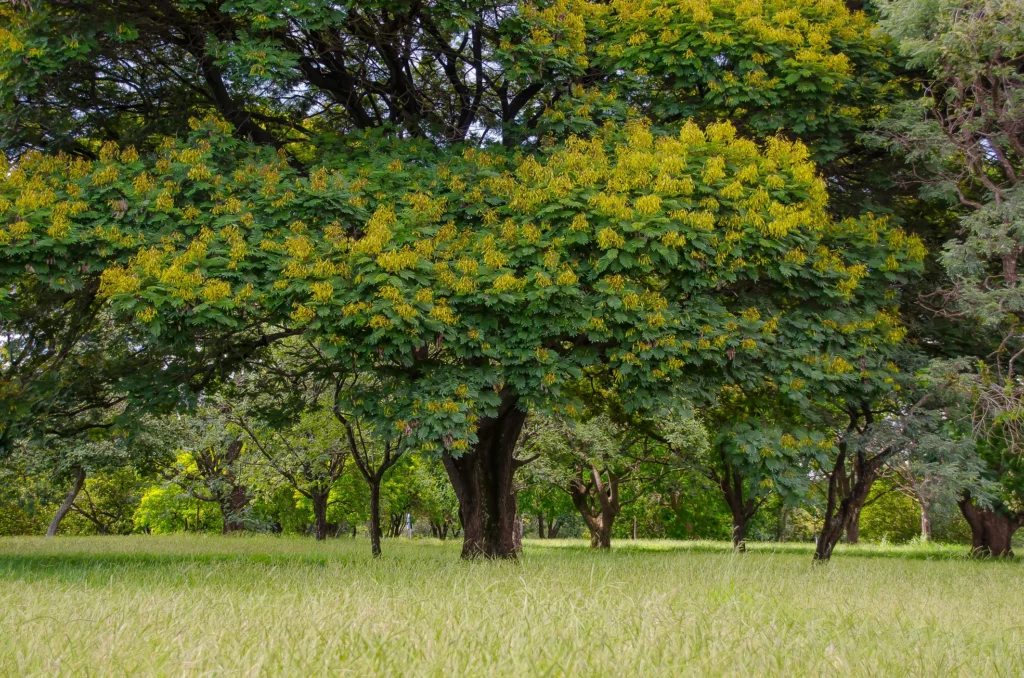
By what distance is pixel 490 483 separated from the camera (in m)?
14.1

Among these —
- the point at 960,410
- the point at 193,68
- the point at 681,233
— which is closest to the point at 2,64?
the point at 193,68

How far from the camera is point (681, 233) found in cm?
962

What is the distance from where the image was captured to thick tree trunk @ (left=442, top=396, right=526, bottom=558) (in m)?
14.0

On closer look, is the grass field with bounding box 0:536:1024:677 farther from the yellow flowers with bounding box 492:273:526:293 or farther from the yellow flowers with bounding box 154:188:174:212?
the yellow flowers with bounding box 154:188:174:212

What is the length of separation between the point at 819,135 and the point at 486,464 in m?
7.60

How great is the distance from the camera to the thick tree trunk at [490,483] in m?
14.0

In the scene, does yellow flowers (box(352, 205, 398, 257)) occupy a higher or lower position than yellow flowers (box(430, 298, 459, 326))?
higher

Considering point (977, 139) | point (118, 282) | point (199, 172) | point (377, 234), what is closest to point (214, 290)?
point (118, 282)

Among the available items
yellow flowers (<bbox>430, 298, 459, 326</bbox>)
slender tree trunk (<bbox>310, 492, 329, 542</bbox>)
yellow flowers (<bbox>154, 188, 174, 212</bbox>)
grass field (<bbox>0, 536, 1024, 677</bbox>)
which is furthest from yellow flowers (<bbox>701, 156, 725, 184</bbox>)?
slender tree trunk (<bbox>310, 492, 329, 542</bbox>)

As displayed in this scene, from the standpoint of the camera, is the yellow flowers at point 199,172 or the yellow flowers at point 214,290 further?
the yellow flowers at point 199,172

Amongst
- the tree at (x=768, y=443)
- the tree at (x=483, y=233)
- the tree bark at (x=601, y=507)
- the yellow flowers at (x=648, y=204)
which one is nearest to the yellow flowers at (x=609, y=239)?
the tree at (x=483, y=233)

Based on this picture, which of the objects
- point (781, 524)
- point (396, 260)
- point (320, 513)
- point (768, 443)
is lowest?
point (781, 524)

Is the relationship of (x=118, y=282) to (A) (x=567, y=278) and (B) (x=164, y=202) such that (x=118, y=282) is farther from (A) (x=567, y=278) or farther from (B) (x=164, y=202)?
(A) (x=567, y=278)

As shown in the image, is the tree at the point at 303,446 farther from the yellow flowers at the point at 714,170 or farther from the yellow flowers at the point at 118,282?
the yellow flowers at the point at 714,170
